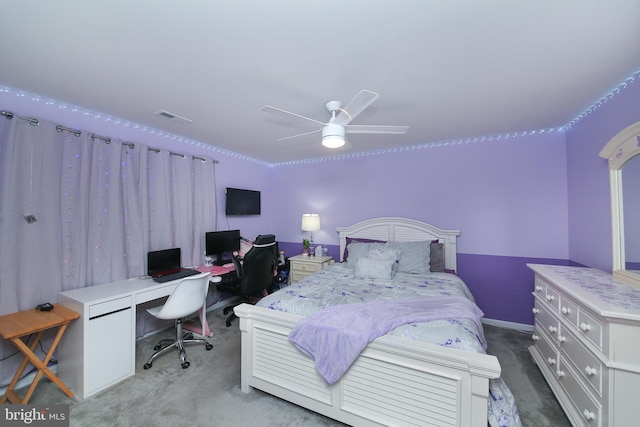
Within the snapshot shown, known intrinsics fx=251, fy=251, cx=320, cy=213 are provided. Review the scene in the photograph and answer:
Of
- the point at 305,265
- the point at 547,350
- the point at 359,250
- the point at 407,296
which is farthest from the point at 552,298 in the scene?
the point at 305,265

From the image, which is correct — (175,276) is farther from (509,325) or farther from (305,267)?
(509,325)

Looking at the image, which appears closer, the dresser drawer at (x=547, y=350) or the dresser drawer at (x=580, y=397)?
the dresser drawer at (x=580, y=397)

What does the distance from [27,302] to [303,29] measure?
292 centimetres

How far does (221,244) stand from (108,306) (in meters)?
1.56

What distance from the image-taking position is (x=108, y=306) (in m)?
2.05

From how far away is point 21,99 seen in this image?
205 centimetres

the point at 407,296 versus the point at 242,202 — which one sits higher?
the point at 242,202

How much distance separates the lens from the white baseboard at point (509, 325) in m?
2.99

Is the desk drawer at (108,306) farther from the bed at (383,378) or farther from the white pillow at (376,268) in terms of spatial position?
the white pillow at (376,268)

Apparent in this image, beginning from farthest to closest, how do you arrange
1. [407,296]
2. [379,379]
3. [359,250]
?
[359,250] < [407,296] < [379,379]

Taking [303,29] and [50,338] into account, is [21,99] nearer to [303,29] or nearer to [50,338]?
[50,338]

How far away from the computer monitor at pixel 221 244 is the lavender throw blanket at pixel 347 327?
212 centimetres

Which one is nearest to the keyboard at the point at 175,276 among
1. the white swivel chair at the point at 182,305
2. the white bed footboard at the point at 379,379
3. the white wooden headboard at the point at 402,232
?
the white swivel chair at the point at 182,305

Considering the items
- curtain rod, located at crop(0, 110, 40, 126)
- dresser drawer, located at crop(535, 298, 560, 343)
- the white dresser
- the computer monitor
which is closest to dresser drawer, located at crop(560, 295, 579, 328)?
the white dresser
